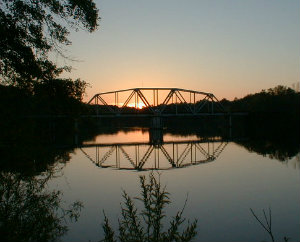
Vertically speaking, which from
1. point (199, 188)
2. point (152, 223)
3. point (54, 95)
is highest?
point (54, 95)

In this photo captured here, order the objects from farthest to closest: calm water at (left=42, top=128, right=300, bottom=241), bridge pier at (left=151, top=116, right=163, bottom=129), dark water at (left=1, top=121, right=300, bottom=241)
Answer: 1. bridge pier at (left=151, top=116, right=163, bottom=129)
2. calm water at (left=42, top=128, right=300, bottom=241)
3. dark water at (left=1, top=121, right=300, bottom=241)

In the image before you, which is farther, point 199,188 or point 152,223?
point 199,188

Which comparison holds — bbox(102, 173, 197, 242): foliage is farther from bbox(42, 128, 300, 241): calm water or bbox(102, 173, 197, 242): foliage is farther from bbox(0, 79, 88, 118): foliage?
bbox(0, 79, 88, 118): foliage

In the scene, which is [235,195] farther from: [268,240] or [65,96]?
[65,96]

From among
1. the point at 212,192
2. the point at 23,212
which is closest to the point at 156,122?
the point at 212,192

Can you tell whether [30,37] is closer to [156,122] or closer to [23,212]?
[23,212]

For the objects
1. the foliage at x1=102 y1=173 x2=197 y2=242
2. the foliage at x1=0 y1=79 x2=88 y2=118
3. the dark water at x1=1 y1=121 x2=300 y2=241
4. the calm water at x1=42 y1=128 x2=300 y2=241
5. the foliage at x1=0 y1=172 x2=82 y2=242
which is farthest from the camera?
the calm water at x1=42 y1=128 x2=300 y2=241

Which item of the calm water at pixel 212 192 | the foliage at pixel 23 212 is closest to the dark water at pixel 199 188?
the calm water at pixel 212 192

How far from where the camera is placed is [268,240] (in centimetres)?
983

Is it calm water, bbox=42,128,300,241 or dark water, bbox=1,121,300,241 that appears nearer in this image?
dark water, bbox=1,121,300,241

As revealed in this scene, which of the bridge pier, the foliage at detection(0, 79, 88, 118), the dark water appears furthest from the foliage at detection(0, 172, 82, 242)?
the bridge pier

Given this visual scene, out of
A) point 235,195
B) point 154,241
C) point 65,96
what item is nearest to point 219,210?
point 235,195

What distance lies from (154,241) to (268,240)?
656cm

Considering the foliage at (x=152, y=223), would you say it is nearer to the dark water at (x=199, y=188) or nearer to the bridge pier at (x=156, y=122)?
the dark water at (x=199, y=188)
